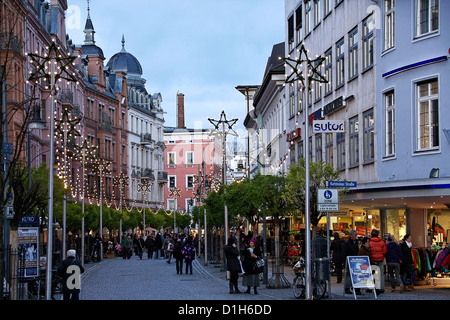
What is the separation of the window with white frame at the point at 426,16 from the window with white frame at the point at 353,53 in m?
6.20

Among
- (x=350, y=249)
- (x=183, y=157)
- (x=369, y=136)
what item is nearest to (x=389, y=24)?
(x=369, y=136)

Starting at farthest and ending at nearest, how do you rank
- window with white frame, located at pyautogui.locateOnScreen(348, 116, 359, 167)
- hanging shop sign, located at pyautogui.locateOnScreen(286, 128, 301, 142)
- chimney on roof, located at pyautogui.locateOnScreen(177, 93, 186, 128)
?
chimney on roof, located at pyautogui.locateOnScreen(177, 93, 186, 128)
hanging shop sign, located at pyautogui.locateOnScreen(286, 128, 301, 142)
window with white frame, located at pyautogui.locateOnScreen(348, 116, 359, 167)

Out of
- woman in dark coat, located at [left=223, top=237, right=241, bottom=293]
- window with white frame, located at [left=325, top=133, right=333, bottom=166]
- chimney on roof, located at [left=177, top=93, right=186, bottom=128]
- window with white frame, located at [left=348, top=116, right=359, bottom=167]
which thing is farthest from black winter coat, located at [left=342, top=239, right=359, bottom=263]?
chimney on roof, located at [left=177, top=93, right=186, bottom=128]

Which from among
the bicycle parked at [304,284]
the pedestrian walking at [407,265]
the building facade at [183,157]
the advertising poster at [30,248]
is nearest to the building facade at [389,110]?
the pedestrian walking at [407,265]

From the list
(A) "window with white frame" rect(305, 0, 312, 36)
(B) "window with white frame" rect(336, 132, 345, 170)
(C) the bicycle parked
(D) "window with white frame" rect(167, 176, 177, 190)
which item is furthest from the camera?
(D) "window with white frame" rect(167, 176, 177, 190)

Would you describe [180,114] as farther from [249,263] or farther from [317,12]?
[249,263]

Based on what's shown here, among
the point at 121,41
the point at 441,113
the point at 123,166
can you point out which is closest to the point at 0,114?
the point at 441,113

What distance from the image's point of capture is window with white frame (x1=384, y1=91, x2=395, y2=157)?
98.6 ft

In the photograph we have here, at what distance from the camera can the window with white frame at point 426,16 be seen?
27781mm

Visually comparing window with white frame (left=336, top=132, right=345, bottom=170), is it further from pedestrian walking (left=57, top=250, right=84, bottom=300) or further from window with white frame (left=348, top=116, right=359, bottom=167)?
pedestrian walking (left=57, top=250, right=84, bottom=300)

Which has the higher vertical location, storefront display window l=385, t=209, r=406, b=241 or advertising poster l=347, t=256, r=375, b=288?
storefront display window l=385, t=209, r=406, b=241

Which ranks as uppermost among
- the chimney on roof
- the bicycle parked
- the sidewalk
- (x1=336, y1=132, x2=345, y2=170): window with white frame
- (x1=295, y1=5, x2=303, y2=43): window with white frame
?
the chimney on roof

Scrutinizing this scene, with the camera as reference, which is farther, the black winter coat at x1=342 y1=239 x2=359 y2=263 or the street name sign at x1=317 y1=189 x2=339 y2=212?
the black winter coat at x1=342 y1=239 x2=359 y2=263

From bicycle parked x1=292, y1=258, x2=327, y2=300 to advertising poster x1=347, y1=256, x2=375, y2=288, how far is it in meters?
0.96
